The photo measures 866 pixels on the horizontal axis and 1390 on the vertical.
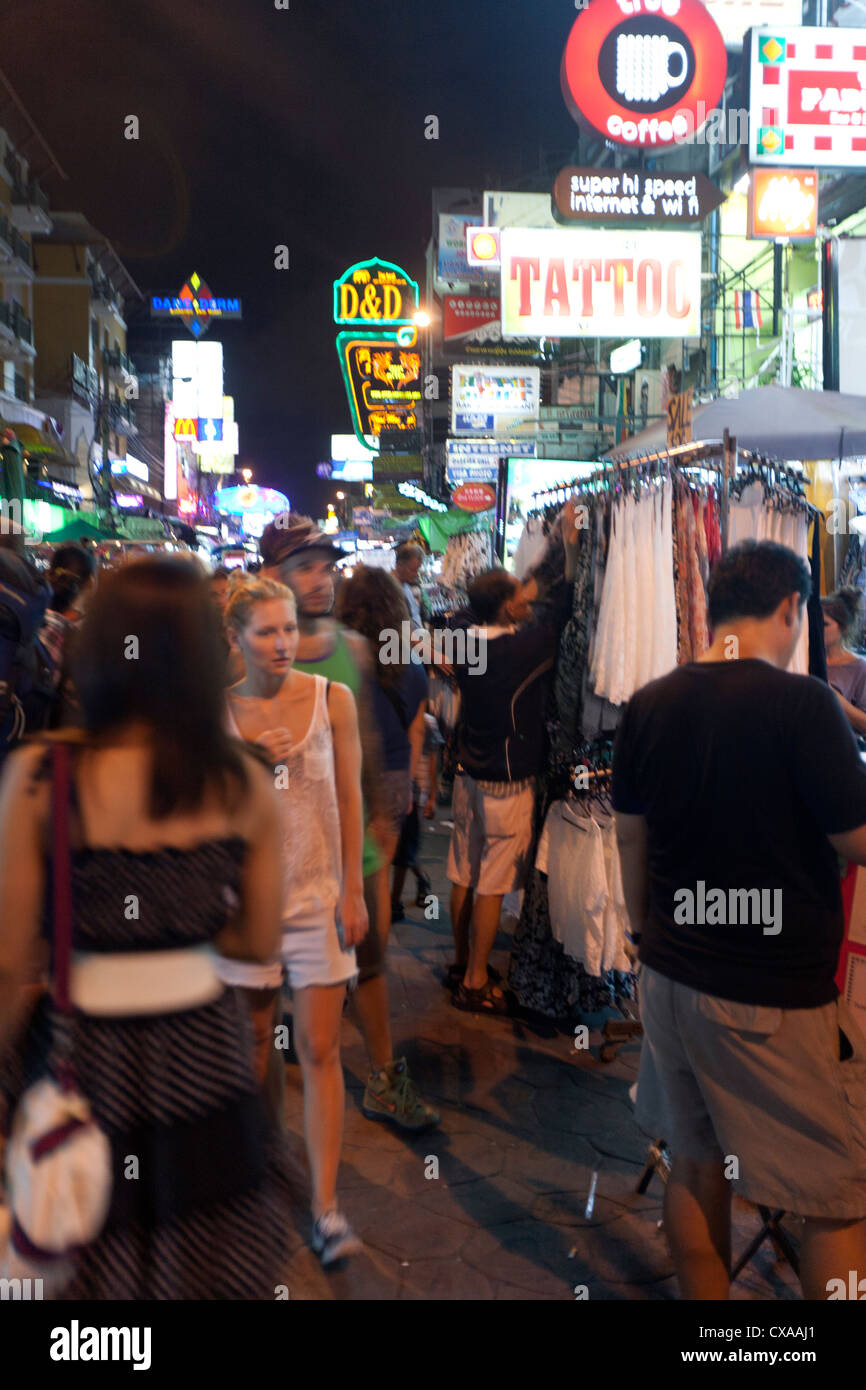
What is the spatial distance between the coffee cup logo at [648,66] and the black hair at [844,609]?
20.6 feet

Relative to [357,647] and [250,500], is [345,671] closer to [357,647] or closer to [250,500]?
[357,647]

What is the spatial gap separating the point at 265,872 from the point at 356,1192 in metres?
2.24

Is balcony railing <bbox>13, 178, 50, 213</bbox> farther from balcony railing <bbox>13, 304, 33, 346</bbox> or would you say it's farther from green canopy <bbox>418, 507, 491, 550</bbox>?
green canopy <bbox>418, 507, 491, 550</bbox>

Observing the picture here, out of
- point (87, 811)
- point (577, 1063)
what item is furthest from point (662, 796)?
point (577, 1063)

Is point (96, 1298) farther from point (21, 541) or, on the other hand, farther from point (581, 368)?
point (581, 368)

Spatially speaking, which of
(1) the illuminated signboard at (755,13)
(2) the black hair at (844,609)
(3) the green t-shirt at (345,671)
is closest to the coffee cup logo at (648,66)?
(1) the illuminated signboard at (755,13)

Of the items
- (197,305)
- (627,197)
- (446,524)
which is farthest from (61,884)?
(197,305)

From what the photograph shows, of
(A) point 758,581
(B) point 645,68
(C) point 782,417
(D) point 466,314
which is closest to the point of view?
(A) point 758,581

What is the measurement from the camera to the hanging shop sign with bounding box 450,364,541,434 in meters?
16.2

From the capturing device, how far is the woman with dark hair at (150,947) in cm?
197

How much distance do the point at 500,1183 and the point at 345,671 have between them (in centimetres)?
209

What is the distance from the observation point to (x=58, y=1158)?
6.17 ft

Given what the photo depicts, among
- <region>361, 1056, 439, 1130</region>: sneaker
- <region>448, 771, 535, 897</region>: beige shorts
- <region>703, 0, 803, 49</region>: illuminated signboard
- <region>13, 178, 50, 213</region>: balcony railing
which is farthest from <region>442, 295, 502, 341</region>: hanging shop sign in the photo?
<region>13, 178, 50, 213</region>: balcony railing

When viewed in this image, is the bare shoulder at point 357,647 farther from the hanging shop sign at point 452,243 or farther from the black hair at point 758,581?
the hanging shop sign at point 452,243
